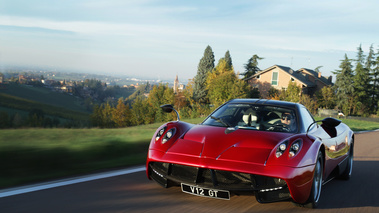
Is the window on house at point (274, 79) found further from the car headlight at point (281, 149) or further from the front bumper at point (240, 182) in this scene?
the front bumper at point (240, 182)

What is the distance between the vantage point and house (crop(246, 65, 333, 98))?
6812 centimetres

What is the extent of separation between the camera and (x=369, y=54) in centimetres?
7031

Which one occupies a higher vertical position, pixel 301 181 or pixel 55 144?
pixel 301 181

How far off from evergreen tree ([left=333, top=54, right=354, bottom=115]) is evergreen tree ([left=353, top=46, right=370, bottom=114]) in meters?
1.02

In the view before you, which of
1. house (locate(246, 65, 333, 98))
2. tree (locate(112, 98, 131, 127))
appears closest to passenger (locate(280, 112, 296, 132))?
house (locate(246, 65, 333, 98))

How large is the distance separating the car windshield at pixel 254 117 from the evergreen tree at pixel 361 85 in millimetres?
68735

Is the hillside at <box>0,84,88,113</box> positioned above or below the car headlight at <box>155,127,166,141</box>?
below

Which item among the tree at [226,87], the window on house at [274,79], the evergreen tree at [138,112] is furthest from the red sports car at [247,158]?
the evergreen tree at [138,112]

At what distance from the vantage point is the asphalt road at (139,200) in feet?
12.2

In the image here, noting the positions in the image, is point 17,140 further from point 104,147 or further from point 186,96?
point 186,96

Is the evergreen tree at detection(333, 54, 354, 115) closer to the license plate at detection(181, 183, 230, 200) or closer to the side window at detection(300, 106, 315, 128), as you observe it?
the side window at detection(300, 106, 315, 128)

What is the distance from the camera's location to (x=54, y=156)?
245 inches

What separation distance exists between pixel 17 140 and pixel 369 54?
73757 millimetres

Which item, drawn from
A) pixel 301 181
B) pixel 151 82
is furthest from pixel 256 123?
pixel 151 82
